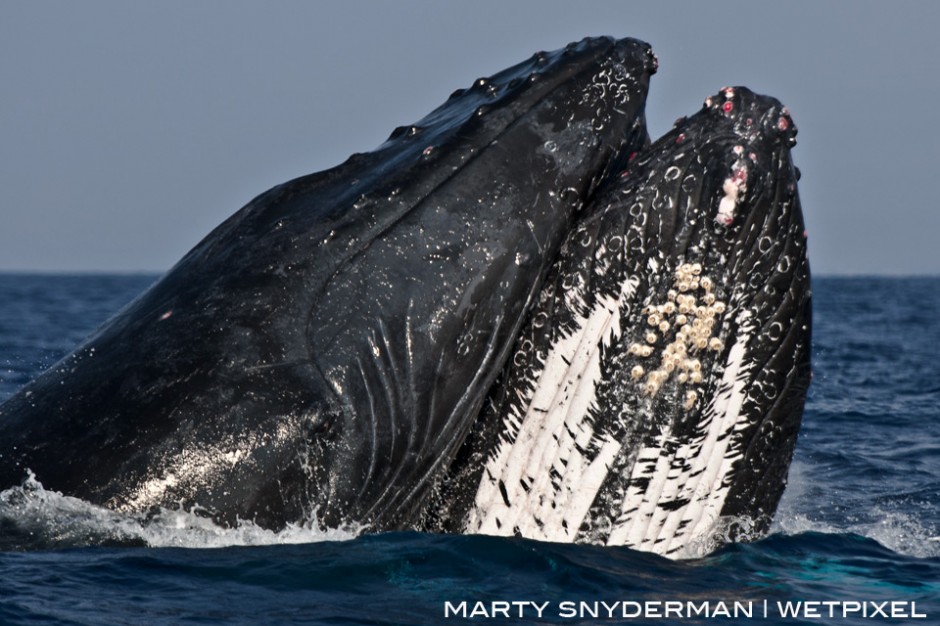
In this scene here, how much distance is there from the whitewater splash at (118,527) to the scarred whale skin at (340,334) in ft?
0.25

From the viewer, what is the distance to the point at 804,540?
28.7 feet

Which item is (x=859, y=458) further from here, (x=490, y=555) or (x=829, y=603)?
(x=490, y=555)

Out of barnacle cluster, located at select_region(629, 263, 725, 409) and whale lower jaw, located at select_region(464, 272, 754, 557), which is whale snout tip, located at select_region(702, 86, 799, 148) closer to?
barnacle cluster, located at select_region(629, 263, 725, 409)

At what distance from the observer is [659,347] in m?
6.93

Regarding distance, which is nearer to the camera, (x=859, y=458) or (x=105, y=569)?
(x=105, y=569)

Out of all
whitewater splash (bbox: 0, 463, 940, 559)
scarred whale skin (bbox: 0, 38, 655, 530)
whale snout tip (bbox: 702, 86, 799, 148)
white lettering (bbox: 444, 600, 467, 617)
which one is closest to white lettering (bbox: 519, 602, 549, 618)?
white lettering (bbox: 444, 600, 467, 617)

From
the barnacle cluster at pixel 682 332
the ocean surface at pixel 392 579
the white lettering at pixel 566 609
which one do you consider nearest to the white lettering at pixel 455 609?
the ocean surface at pixel 392 579

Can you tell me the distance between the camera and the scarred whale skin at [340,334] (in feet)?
20.9

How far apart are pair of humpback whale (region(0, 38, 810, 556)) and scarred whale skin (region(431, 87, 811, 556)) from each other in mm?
12

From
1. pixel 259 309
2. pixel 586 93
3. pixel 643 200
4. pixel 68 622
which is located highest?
Result: pixel 586 93

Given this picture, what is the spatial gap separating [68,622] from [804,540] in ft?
16.1

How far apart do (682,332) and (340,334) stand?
70.9 inches

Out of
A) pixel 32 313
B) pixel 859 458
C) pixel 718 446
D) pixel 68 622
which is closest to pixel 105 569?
pixel 68 622

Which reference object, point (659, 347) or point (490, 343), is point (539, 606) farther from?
point (659, 347)
